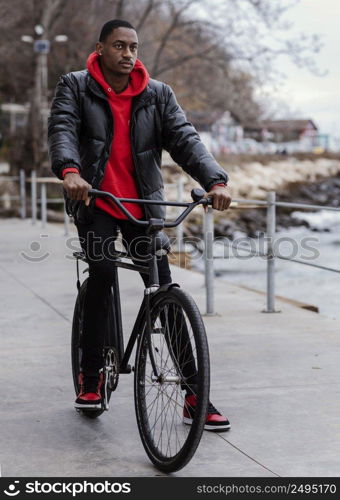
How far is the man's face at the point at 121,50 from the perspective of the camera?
4152 millimetres

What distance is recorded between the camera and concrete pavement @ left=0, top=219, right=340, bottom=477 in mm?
3875

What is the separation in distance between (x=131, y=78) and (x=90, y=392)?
57.1 inches

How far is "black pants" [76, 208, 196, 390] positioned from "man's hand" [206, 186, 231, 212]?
36 cm

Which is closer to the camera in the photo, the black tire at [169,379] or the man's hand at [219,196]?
the black tire at [169,379]

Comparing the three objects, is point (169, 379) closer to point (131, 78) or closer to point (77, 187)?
point (77, 187)

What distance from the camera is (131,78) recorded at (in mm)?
4270

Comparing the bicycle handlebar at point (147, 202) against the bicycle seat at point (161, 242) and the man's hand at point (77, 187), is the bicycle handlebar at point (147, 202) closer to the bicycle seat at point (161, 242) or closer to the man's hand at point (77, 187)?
the man's hand at point (77, 187)

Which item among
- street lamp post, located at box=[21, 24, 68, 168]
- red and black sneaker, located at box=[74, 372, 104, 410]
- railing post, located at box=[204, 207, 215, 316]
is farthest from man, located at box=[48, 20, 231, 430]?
street lamp post, located at box=[21, 24, 68, 168]

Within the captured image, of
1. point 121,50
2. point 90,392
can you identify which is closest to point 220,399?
point 90,392

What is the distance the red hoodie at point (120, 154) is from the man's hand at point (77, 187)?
0.99 feet

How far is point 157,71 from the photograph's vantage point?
35.7 meters

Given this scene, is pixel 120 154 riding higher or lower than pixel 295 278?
higher

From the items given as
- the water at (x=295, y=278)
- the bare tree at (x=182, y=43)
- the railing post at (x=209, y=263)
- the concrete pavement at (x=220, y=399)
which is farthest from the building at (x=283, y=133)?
the concrete pavement at (x=220, y=399)

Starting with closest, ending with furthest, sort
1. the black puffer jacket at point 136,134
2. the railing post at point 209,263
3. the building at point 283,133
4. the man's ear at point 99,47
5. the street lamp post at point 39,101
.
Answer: the black puffer jacket at point 136,134, the man's ear at point 99,47, the railing post at point 209,263, the street lamp post at point 39,101, the building at point 283,133
